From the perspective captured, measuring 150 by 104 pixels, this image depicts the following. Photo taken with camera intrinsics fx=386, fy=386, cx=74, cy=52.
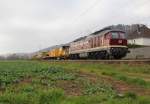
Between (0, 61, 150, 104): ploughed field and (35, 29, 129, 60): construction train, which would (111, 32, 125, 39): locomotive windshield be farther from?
(0, 61, 150, 104): ploughed field

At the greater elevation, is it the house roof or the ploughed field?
the house roof

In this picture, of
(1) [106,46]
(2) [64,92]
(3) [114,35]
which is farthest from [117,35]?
(2) [64,92]

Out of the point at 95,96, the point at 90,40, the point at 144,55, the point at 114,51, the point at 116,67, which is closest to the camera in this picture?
the point at 95,96

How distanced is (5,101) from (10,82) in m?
3.20

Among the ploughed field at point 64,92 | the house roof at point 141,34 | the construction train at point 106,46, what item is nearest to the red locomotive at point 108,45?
the construction train at point 106,46

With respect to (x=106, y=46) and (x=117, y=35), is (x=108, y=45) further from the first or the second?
(x=117, y=35)

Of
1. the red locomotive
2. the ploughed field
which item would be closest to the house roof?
the red locomotive

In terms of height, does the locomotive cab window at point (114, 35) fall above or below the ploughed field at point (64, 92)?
above

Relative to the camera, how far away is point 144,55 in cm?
5181

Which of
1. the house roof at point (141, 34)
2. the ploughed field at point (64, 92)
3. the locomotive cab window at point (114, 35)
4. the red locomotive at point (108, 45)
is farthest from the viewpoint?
the house roof at point (141, 34)

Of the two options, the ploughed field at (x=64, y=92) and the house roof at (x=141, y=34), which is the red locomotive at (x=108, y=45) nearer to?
the ploughed field at (x=64, y=92)

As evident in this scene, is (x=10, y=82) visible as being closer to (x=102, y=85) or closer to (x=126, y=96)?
(x=102, y=85)

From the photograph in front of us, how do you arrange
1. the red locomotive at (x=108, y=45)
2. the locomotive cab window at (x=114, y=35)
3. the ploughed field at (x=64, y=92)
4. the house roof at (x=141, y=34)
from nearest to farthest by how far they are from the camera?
the ploughed field at (x=64, y=92) < the red locomotive at (x=108, y=45) < the locomotive cab window at (x=114, y=35) < the house roof at (x=141, y=34)

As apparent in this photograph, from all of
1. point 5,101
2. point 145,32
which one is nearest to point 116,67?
point 5,101
